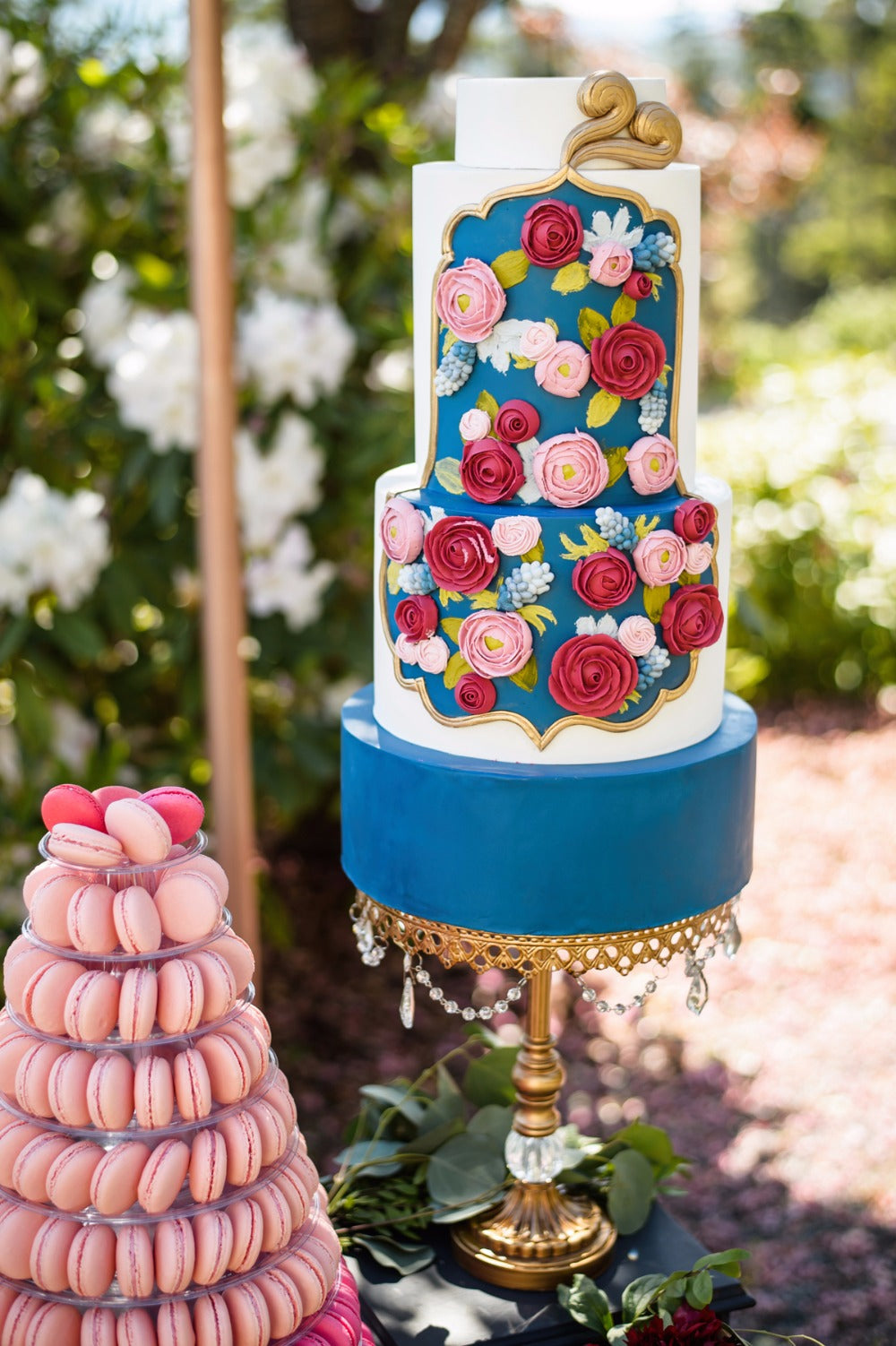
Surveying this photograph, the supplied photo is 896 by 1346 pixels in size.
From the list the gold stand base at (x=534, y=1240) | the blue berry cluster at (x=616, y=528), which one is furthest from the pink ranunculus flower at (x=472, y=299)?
the gold stand base at (x=534, y=1240)

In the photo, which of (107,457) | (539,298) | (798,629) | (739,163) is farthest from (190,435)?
(739,163)

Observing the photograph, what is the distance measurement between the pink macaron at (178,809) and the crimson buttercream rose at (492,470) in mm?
A: 490

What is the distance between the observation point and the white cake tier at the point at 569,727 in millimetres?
1688

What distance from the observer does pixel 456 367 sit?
66.3 inches

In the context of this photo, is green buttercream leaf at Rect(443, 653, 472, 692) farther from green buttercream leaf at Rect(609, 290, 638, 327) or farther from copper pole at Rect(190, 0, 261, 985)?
copper pole at Rect(190, 0, 261, 985)

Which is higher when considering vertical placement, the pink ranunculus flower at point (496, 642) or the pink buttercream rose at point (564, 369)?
the pink buttercream rose at point (564, 369)

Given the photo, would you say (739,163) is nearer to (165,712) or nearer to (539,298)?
(165,712)

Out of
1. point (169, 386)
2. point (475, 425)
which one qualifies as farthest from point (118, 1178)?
point (169, 386)

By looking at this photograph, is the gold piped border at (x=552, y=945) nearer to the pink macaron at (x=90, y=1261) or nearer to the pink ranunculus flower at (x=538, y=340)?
the pink macaron at (x=90, y=1261)

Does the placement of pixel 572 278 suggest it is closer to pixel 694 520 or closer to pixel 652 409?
pixel 652 409

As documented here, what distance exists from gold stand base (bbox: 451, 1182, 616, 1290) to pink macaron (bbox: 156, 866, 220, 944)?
0.82 m

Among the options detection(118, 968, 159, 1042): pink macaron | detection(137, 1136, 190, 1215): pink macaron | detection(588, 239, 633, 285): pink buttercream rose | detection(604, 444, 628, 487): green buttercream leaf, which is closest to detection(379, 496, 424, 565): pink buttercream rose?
detection(604, 444, 628, 487): green buttercream leaf

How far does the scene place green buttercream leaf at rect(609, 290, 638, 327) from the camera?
164cm

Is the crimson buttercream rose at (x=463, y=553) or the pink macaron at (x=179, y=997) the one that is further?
the crimson buttercream rose at (x=463, y=553)
